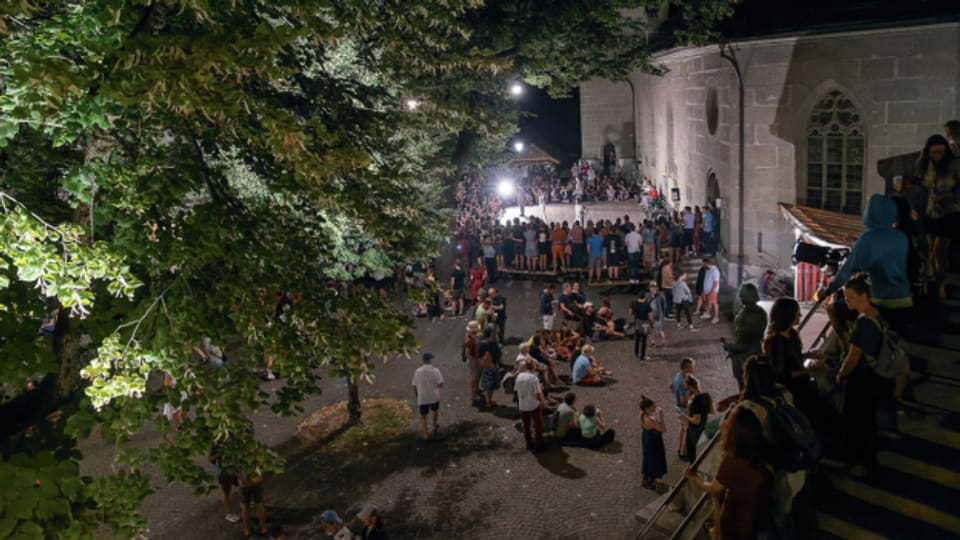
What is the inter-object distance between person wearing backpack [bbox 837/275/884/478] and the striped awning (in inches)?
363

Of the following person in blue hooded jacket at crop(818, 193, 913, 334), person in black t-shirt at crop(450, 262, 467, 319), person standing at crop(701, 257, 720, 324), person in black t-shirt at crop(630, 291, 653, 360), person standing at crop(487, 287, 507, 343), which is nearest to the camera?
person in blue hooded jacket at crop(818, 193, 913, 334)

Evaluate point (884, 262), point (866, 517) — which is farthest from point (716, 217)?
point (866, 517)

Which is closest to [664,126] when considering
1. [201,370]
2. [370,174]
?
[370,174]

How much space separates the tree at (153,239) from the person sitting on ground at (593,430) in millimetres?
5179

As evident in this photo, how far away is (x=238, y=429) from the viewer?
6.50 m

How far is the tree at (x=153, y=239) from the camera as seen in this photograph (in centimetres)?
547

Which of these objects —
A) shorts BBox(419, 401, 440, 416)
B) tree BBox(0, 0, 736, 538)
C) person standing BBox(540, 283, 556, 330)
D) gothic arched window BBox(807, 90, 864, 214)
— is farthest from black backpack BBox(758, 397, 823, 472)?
gothic arched window BBox(807, 90, 864, 214)

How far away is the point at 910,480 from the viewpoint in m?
6.37

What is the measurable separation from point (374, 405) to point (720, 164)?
13.6 metres

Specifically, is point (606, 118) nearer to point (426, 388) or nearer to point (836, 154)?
point (836, 154)

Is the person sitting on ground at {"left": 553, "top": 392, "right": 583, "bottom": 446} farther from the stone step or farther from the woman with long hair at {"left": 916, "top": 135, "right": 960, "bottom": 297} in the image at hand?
the stone step

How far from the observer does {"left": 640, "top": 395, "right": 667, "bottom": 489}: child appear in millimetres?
10547

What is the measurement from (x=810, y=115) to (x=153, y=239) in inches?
696

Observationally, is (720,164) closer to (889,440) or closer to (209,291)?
(889,440)
